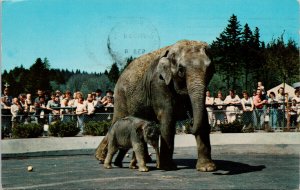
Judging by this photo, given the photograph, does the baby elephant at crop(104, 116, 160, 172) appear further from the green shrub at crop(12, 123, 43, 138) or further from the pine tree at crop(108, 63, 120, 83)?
the pine tree at crop(108, 63, 120, 83)

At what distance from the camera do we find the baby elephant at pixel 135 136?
38.3ft

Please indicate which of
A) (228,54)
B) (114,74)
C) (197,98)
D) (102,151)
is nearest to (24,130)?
(102,151)

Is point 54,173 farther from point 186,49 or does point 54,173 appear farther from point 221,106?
point 221,106

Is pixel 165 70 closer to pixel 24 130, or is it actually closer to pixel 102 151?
pixel 102 151

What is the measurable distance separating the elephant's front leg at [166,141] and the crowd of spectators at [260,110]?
34.1 ft

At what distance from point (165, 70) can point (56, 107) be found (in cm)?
1041

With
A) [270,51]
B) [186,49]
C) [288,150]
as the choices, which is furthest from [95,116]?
[270,51]

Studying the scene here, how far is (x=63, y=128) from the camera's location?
69.6ft

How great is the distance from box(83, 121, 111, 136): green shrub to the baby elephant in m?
8.73

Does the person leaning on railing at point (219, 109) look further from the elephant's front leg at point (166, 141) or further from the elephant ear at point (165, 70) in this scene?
the elephant ear at point (165, 70)

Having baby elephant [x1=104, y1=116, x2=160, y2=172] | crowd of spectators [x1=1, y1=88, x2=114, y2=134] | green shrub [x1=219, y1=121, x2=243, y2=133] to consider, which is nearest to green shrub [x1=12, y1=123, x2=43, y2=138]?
crowd of spectators [x1=1, y1=88, x2=114, y2=134]

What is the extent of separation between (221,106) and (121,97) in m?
9.34

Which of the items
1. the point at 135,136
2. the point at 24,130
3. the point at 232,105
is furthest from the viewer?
the point at 232,105

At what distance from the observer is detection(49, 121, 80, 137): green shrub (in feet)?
69.5
